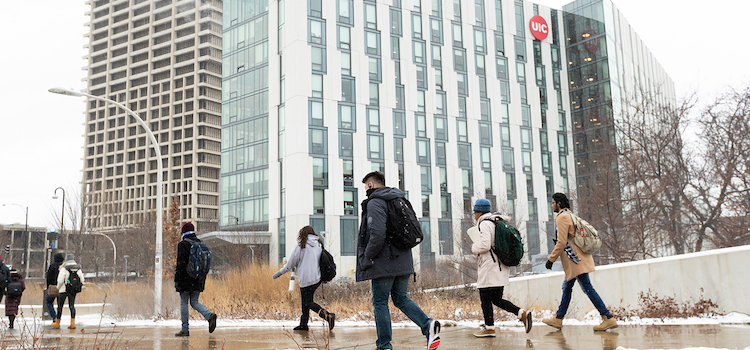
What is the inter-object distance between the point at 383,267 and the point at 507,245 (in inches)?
104

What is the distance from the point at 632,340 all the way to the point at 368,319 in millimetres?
5741

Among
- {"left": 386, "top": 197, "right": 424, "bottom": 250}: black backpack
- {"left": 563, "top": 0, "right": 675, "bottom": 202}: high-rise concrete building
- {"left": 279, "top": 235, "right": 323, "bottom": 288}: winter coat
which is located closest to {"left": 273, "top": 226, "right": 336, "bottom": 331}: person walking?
{"left": 279, "top": 235, "right": 323, "bottom": 288}: winter coat

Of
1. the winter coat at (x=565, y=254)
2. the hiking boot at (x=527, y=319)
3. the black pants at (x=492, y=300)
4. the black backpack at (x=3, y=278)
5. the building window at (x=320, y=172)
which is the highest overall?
the building window at (x=320, y=172)

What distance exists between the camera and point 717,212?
1958 centimetres

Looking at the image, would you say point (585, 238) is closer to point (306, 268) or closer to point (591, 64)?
point (306, 268)

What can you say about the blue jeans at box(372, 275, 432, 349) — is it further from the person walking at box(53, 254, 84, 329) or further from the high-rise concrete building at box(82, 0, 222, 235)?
the high-rise concrete building at box(82, 0, 222, 235)

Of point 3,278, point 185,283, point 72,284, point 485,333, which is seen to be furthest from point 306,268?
point 3,278

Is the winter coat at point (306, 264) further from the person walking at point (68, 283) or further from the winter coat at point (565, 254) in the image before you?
the person walking at point (68, 283)

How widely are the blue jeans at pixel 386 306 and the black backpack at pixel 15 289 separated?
12721 mm

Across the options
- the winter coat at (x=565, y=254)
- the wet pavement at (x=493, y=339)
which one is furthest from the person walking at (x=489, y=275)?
the winter coat at (x=565, y=254)

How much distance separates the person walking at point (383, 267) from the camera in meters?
5.81

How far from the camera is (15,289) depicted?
49.7ft

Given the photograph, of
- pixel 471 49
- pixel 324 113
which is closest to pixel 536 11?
pixel 471 49

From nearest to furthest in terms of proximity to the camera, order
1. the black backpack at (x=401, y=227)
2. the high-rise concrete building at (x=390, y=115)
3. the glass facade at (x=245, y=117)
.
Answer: the black backpack at (x=401, y=227) < the high-rise concrete building at (x=390, y=115) < the glass facade at (x=245, y=117)
